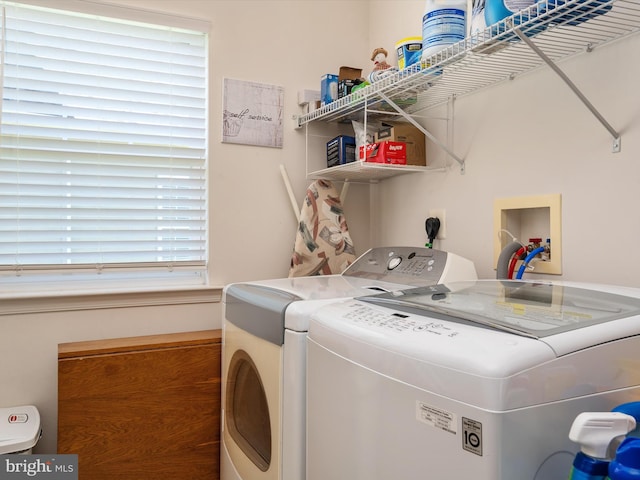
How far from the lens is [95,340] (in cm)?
184

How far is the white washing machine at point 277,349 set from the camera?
113 centimetres

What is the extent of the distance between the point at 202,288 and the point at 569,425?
1.55 meters

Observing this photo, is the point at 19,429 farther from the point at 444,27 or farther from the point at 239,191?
the point at 444,27

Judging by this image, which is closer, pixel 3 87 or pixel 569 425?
pixel 569 425

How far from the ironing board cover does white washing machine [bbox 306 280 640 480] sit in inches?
40.1

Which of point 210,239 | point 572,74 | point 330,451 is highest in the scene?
point 572,74

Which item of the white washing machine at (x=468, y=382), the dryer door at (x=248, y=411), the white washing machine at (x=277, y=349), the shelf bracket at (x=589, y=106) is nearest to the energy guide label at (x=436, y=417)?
the white washing machine at (x=468, y=382)

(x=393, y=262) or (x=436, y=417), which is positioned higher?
(x=393, y=262)

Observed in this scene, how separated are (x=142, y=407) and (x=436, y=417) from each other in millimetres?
1284

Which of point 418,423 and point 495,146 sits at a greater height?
point 495,146

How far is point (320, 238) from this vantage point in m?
2.06

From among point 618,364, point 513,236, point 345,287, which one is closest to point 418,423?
point 618,364

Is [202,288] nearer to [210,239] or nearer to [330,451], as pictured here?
[210,239]

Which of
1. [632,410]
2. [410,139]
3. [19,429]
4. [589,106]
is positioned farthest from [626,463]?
[19,429]
